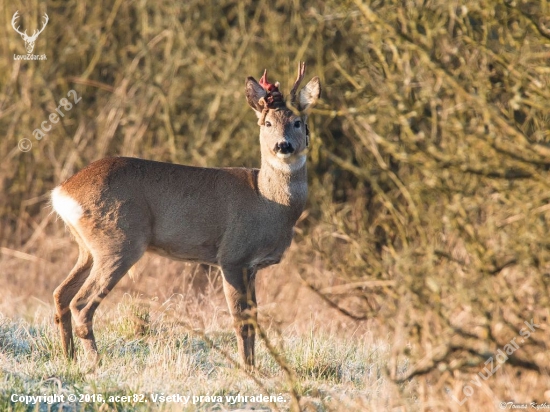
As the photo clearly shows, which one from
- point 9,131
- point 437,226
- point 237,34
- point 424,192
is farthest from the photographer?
point 9,131

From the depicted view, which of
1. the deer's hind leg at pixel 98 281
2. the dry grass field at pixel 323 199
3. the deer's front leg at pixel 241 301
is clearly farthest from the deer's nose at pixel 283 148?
Result: the deer's hind leg at pixel 98 281

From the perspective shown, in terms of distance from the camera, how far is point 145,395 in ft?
15.2

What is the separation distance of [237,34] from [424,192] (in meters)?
6.11

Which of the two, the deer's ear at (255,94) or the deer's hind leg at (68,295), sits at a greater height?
the deer's ear at (255,94)

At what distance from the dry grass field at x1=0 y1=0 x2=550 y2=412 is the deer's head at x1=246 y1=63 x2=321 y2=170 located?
1.19ft

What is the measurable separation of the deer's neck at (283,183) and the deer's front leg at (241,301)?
1.87ft

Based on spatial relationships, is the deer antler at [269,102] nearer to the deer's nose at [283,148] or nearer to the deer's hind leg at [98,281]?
the deer's nose at [283,148]

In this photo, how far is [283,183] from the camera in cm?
656

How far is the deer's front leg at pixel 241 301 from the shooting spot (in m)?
5.93

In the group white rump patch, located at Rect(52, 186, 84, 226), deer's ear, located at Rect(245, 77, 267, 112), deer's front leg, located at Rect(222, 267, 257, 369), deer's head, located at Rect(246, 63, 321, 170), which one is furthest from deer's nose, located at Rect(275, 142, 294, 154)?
white rump patch, located at Rect(52, 186, 84, 226)

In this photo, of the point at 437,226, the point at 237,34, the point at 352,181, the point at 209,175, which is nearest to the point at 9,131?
the point at 237,34

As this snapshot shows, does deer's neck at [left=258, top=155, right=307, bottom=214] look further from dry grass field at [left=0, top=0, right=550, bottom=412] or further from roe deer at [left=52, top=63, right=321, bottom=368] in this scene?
dry grass field at [left=0, top=0, right=550, bottom=412]

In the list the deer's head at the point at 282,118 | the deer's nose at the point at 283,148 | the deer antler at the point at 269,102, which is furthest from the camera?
the deer antler at the point at 269,102

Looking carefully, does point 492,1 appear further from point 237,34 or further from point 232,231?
point 237,34
